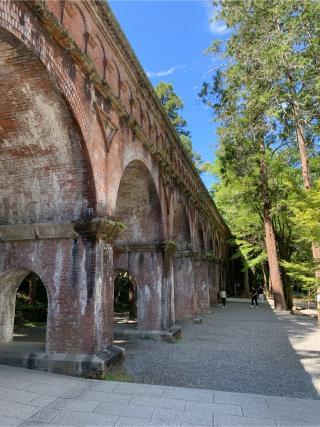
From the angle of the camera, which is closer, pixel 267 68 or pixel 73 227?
pixel 73 227

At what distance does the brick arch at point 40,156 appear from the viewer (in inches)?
234

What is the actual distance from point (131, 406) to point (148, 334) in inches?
245

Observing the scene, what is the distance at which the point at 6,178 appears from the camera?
Answer: 7.48 metres

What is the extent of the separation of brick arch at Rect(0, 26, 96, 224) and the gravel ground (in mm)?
3638

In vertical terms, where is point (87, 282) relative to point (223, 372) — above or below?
above

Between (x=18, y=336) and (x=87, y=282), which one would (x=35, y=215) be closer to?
(x=87, y=282)

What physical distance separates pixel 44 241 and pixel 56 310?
54.3 inches

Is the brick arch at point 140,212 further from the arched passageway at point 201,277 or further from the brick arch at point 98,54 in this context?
the arched passageway at point 201,277

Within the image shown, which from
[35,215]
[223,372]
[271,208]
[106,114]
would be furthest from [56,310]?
[271,208]

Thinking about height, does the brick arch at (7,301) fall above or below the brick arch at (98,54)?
below

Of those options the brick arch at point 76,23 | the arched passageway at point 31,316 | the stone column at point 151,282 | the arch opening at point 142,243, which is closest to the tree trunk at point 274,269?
the stone column at point 151,282

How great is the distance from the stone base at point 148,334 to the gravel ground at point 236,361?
0.20 metres

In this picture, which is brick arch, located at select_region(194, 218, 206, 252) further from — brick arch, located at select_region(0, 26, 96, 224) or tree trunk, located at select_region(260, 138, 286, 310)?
brick arch, located at select_region(0, 26, 96, 224)

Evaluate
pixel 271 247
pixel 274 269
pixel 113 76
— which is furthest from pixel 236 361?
pixel 271 247
